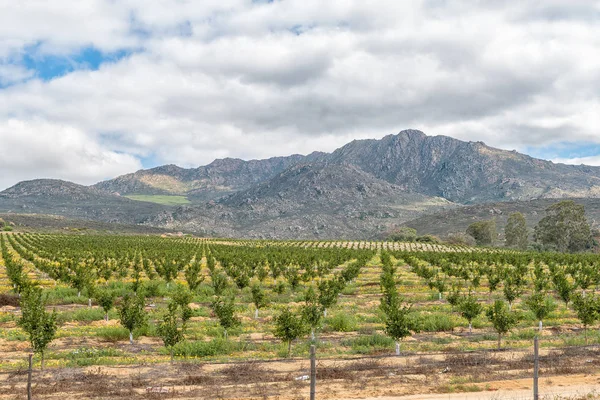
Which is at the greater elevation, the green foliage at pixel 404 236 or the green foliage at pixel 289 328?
the green foliage at pixel 404 236

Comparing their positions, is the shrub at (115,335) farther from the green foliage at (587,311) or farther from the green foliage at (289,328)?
the green foliage at (587,311)

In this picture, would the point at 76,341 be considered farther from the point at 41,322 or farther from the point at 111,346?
the point at 41,322

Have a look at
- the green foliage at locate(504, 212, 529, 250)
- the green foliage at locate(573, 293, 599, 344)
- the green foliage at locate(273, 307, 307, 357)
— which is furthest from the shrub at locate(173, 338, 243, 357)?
the green foliage at locate(504, 212, 529, 250)

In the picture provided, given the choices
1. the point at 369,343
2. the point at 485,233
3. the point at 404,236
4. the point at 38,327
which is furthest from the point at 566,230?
the point at 38,327

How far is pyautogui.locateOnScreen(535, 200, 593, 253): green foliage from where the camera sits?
4702 inches

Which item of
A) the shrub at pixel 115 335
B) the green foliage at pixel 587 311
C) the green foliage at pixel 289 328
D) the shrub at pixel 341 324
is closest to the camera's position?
the green foliage at pixel 289 328

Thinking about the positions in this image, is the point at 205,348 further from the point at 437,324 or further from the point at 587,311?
the point at 587,311

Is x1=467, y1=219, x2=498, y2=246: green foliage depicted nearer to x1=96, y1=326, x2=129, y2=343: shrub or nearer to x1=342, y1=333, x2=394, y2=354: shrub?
x1=342, y1=333, x2=394, y2=354: shrub

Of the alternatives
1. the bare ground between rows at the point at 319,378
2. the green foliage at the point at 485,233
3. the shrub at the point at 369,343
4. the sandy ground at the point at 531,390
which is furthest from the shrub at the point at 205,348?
the green foliage at the point at 485,233

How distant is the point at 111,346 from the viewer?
22.7 meters

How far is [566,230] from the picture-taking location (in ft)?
392

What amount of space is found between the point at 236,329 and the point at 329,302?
701 cm

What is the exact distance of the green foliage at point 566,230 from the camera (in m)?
119

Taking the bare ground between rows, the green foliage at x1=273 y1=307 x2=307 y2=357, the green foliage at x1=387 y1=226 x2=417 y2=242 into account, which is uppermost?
the green foliage at x1=387 y1=226 x2=417 y2=242
